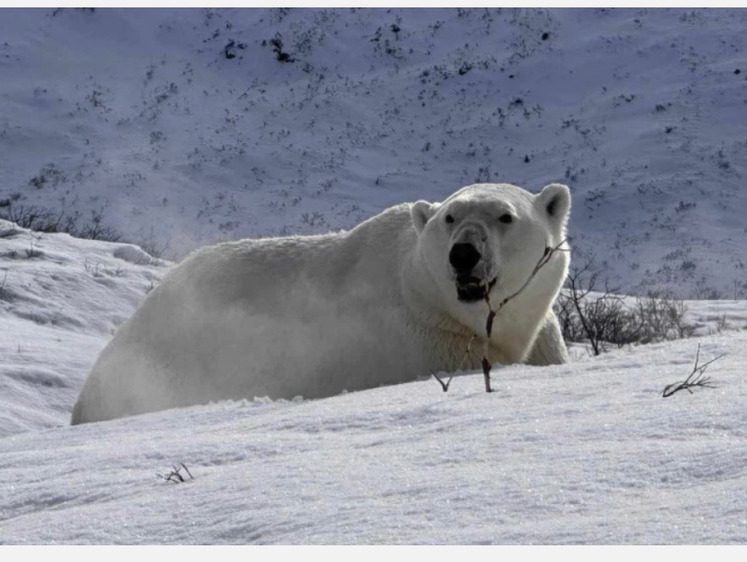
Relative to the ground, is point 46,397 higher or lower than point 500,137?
higher

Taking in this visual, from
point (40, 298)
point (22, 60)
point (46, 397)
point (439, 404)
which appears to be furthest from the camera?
point (22, 60)

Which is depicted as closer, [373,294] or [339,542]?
[339,542]

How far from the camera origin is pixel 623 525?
1.73 metres

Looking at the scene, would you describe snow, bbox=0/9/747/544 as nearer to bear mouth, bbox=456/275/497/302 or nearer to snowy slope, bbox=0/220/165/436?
snowy slope, bbox=0/220/165/436

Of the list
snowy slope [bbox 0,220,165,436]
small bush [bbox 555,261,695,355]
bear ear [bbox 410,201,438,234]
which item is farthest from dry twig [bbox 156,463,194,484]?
small bush [bbox 555,261,695,355]

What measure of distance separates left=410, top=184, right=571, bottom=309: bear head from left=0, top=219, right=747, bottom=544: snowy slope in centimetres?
74

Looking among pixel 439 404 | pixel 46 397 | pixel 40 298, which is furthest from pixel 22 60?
pixel 439 404

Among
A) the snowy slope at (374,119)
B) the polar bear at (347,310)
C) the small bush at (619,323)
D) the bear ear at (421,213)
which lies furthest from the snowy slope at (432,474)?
the snowy slope at (374,119)

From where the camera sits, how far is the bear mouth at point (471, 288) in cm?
471

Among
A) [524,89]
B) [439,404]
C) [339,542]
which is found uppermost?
[339,542]

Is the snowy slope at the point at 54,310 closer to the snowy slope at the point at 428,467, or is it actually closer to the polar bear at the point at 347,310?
the polar bear at the point at 347,310

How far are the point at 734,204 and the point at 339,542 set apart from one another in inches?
836

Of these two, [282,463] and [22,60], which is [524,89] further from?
[282,463]

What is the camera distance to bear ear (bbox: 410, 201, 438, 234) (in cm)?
517
